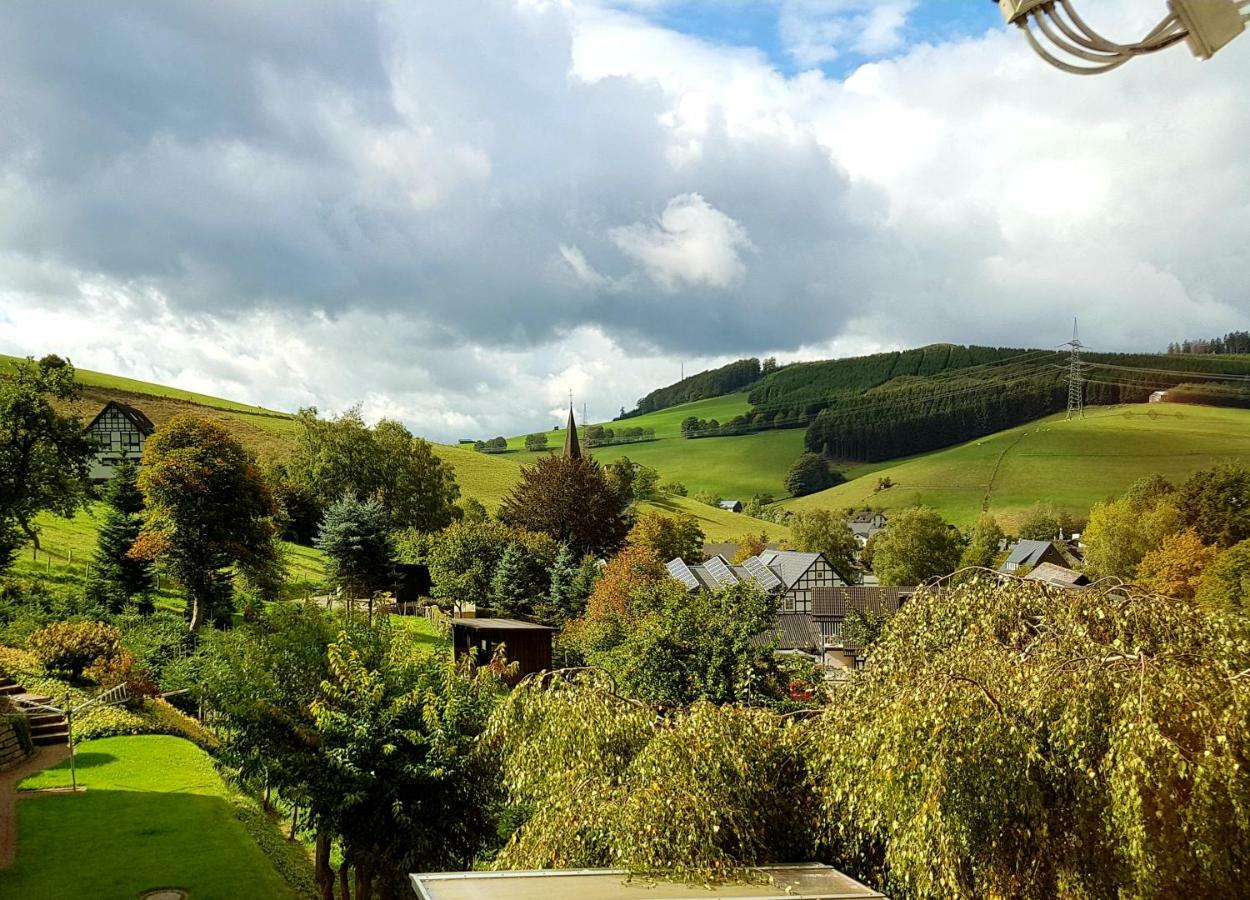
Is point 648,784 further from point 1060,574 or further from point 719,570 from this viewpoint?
point 1060,574

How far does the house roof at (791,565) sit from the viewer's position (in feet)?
199

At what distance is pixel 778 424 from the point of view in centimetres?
17550

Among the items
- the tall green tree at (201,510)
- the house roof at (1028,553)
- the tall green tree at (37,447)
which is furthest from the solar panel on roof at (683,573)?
the tall green tree at (37,447)

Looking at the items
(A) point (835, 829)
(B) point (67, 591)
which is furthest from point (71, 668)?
(A) point (835, 829)

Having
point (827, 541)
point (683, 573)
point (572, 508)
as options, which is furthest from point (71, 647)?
point (827, 541)

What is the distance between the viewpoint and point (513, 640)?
37.5 metres

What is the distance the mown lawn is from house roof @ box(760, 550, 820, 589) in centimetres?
4488

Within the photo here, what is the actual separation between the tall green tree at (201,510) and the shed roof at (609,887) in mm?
25400

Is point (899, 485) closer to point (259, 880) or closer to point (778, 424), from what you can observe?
point (778, 424)

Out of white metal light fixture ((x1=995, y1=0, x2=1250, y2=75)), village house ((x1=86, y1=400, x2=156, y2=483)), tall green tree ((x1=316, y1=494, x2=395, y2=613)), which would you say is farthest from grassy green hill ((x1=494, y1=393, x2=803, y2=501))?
white metal light fixture ((x1=995, y1=0, x2=1250, y2=75))

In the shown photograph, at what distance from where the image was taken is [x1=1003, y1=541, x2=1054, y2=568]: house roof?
75438 mm

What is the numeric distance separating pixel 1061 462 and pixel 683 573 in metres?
84.1

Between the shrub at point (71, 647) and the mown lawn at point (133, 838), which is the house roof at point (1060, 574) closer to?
the shrub at point (71, 647)

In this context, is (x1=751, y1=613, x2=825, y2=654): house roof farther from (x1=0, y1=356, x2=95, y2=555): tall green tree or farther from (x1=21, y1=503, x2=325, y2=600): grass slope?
(x1=0, y1=356, x2=95, y2=555): tall green tree
